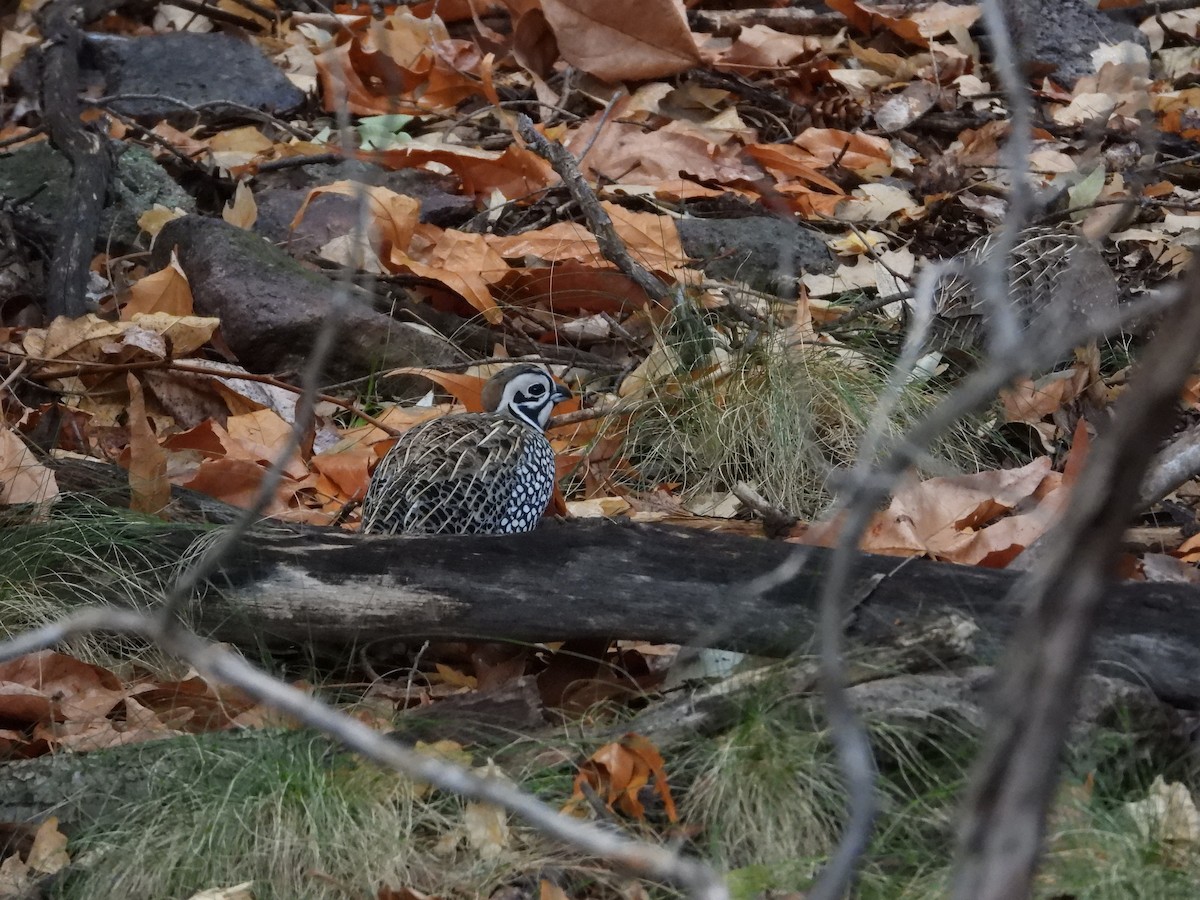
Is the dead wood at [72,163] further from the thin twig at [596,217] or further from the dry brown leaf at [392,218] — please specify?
the thin twig at [596,217]

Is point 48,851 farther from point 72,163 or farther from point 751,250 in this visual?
point 72,163

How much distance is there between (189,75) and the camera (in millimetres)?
8219

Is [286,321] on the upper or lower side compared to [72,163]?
lower

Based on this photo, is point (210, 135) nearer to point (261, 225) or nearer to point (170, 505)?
point (261, 225)

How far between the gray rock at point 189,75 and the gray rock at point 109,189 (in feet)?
2.82

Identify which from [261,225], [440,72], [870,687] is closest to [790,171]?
[440,72]

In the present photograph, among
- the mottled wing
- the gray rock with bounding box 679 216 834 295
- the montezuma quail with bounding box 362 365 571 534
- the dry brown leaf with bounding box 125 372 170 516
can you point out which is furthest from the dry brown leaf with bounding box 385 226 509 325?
the dry brown leaf with bounding box 125 372 170 516

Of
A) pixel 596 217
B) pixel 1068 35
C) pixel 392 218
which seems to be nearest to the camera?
pixel 596 217

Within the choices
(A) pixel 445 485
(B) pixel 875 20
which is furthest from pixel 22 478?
(B) pixel 875 20

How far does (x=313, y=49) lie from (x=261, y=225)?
1.99 meters

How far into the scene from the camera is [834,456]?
5418 mm

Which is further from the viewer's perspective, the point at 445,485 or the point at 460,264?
the point at 460,264

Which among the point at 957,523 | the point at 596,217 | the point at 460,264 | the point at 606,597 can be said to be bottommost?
the point at 460,264

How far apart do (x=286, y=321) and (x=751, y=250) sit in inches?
80.5
